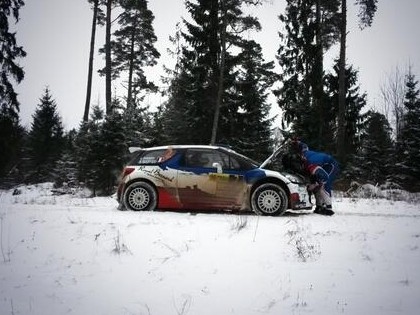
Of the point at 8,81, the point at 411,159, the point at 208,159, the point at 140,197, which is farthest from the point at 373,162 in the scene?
the point at 8,81

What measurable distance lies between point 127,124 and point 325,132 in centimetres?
1170

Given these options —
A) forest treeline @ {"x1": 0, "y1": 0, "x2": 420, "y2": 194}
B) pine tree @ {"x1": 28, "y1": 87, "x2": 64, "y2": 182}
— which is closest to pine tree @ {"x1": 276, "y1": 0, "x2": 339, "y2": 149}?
forest treeline @ {"x1": 0, "y1": 0, "x2": 420, "y2": 194}

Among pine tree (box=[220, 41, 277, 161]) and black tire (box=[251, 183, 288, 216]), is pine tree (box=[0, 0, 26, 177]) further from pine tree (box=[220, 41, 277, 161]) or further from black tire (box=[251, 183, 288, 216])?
black tire (box=[251, 183, 288, 216])

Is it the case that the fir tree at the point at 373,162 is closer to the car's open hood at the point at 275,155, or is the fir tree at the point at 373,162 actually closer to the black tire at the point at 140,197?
the car's open hood at the point at 275,155

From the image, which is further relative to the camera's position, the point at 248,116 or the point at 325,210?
the point at 248,116

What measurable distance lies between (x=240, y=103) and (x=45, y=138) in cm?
2202

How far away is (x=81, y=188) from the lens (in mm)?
17344

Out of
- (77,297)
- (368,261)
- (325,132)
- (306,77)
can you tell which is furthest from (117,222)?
(306,77)

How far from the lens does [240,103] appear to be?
76.5 feet

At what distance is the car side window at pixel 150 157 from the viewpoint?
921cm

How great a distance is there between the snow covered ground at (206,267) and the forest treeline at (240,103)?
9.89 meters

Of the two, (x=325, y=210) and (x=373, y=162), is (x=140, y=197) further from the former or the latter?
(x=373, y=162)

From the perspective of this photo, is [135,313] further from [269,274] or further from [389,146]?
[389,146]

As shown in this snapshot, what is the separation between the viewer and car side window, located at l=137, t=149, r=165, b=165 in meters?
9.21
